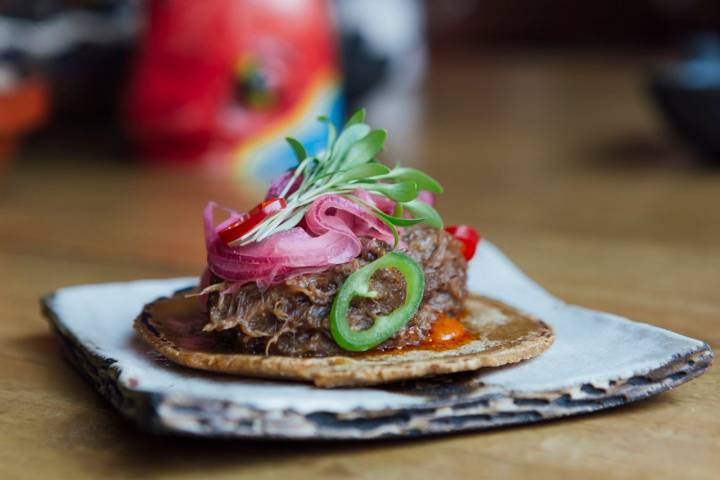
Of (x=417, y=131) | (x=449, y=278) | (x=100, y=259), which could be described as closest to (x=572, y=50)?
(x=417, y=131)

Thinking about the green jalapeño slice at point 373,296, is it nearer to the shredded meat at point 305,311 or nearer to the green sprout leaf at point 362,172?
the shredded meat at point 305,311

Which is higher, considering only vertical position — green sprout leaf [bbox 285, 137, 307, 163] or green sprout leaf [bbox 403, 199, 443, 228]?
green sprout leaf [bbox 285, 137, 307, 163]

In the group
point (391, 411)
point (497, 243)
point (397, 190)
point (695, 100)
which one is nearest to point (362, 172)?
point (397, 190)

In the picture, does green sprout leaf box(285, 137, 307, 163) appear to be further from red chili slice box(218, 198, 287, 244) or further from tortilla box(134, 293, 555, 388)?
tortilla box(134, 293, 555, 388)

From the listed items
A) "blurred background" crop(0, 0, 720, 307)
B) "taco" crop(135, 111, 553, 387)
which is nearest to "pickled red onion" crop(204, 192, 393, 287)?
"taco" crop(135, 111, 553, 387)

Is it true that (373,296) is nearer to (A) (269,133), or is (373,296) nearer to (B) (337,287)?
(B) (337,287)

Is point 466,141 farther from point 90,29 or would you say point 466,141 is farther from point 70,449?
point 70,449

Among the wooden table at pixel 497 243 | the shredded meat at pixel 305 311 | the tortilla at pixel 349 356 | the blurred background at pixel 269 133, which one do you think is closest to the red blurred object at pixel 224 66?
the blurred background at pixel 269 133
